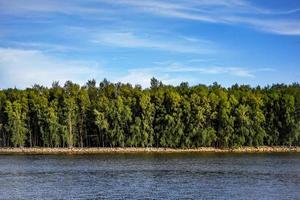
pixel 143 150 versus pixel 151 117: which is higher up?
pixel 151 117

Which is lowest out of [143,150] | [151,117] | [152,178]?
[152,178]

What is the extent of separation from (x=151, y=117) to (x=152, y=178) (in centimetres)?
6174

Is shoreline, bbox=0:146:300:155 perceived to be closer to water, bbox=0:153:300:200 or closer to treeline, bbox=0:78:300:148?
treeline, bbox=0:78:300:148

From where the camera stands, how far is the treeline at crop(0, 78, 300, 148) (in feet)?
438

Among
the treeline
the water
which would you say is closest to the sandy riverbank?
the treeline

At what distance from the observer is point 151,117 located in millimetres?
135375

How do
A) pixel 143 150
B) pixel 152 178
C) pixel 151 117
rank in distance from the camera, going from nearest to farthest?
pixel 152 178 < pixel 143 150 < pixel 151 117

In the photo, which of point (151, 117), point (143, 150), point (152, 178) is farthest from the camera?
point (151, 117)

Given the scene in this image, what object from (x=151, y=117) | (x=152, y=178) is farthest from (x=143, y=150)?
(x=152, y=178)

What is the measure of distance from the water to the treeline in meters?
29.7

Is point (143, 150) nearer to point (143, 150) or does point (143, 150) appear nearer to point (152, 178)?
point (143, 150)

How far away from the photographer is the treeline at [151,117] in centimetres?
13362

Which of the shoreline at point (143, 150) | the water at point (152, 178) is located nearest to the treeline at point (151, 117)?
the shoreline at point (143, 150)

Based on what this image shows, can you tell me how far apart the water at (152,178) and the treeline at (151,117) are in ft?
97.4
